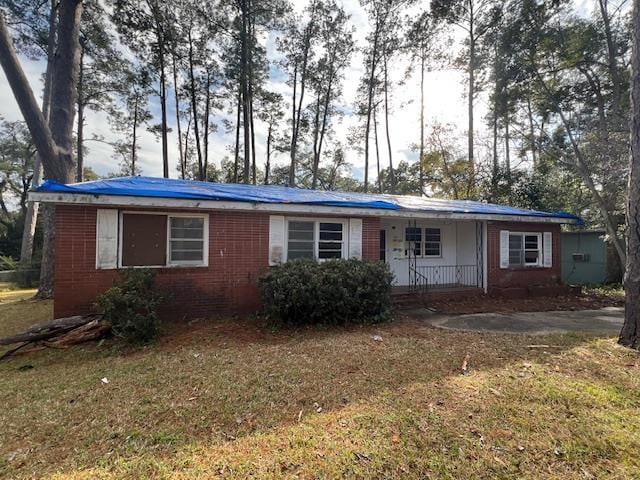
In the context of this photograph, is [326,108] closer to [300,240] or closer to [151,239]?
[300,240]

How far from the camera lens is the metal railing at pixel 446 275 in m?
10.9

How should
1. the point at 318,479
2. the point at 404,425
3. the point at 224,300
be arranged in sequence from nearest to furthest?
the point at 318,479
the point at 404,425
the point at 224,300

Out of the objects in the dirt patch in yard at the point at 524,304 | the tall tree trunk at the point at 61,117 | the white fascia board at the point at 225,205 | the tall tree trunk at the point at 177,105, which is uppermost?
the tall tree trunk at the point at 177,105

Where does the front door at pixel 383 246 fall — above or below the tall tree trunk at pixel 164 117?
below

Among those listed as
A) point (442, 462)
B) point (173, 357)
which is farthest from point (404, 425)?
point (173, 357)

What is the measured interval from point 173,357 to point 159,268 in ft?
8.37

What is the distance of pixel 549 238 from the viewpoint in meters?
11.6

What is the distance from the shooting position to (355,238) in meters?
8.38

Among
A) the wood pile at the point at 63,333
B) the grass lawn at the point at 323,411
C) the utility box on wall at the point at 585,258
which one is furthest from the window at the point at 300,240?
the utility box on wall at the point at 585,258

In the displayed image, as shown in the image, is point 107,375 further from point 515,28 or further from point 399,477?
point 515,28

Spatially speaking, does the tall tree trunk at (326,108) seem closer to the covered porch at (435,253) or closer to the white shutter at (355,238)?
the covered porch at (435,253)


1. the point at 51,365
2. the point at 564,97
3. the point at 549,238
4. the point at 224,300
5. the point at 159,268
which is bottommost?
the point at 51,365

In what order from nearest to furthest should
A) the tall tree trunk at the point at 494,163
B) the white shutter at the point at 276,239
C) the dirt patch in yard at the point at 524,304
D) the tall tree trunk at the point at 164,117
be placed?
the white shutter at the point at 276,239
the dirt patch in yard at the point at 524,304
the tall tree trunk at the point at 494,163
the tall tree trunk at the point at 164,117

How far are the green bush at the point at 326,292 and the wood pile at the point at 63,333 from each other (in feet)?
10.0
